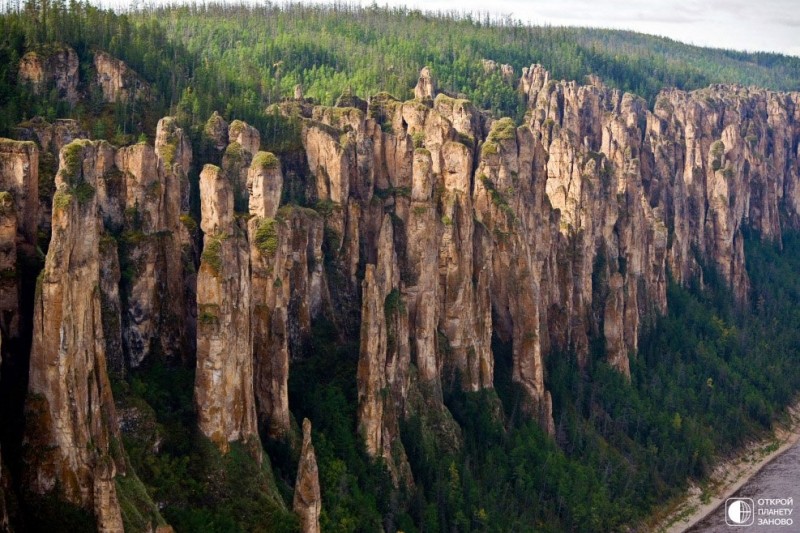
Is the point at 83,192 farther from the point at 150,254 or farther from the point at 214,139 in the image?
the point at 214,139

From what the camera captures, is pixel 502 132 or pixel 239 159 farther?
pixel 502 132

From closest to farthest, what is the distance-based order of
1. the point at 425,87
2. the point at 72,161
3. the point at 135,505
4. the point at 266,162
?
the point at 135,505
the point at 72,161
the point at 266,162
the point at 425,87

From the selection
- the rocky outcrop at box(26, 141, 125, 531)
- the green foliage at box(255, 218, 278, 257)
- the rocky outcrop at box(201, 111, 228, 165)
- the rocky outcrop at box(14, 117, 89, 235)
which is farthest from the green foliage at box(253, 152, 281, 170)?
the rocky outcrop at box(26, 141, 125, 531)

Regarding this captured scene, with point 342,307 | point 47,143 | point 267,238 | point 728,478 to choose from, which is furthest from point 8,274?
point 728,478

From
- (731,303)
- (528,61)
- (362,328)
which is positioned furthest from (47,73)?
(528,61)

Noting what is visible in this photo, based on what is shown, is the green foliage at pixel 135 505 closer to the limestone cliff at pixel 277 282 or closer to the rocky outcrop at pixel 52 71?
the limestone cliff at pixel 277 282

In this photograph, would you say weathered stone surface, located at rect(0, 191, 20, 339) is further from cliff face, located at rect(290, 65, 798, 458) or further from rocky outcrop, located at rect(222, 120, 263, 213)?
cliff face, located at rect(290, 65, 798, 458)
